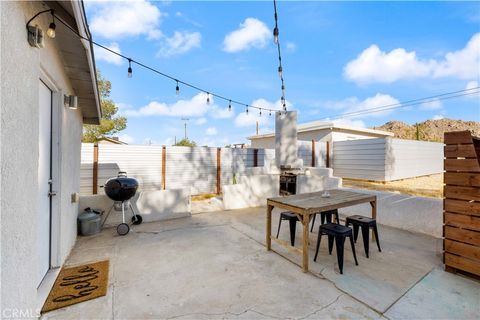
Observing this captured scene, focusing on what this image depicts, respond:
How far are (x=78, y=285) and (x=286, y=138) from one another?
6.18 meters

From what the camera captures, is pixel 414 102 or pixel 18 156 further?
pixel 414 102

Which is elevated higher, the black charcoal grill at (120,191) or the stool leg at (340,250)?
the black charcoal grill at (120,191)

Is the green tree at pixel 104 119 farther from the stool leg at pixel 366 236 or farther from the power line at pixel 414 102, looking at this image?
the power line at pixel 414 102

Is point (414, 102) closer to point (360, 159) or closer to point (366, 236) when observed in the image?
point (360, 159)

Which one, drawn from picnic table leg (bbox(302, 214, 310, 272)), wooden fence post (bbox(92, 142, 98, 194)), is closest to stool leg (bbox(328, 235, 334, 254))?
picnic table leg (bbox(302, 214, 310, 272))

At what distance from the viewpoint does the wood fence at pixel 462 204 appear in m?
2.65

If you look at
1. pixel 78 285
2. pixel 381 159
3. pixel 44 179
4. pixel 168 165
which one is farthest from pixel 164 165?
pixel 381 159

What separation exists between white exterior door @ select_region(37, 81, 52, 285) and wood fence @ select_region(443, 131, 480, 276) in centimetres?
488

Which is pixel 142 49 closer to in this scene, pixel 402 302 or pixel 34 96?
pixel 34 96

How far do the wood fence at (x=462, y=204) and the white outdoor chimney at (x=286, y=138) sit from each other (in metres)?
4.46

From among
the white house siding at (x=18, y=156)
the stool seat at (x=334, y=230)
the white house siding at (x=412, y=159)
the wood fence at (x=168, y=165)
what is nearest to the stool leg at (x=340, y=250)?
the stool seat at (x=334, y=230)

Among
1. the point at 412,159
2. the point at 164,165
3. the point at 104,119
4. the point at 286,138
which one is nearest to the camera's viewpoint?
the point at 286,138

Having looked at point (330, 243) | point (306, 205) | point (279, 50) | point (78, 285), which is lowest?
point (78, 285)

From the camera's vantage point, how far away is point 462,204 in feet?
9.04
